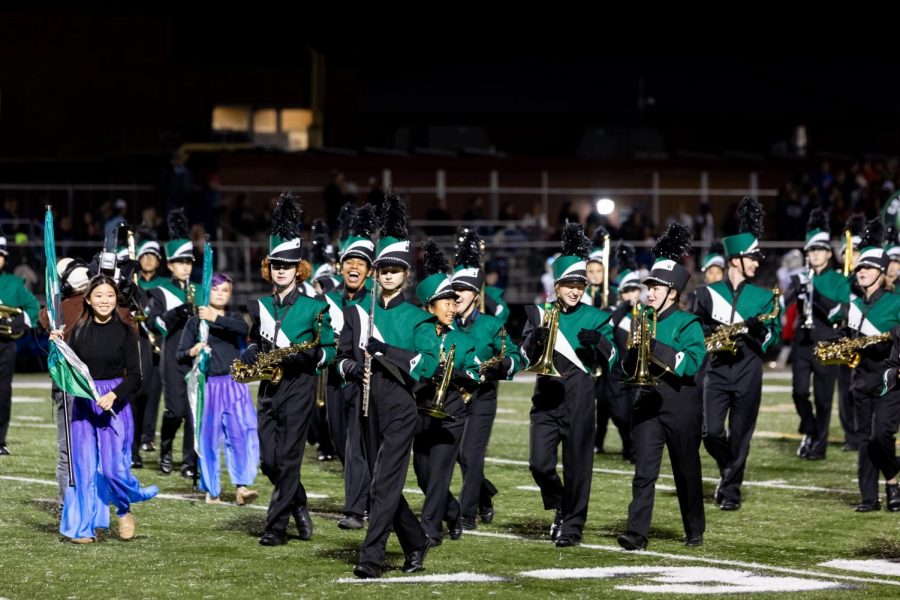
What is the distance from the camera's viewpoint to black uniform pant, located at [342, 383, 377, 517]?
10984mm

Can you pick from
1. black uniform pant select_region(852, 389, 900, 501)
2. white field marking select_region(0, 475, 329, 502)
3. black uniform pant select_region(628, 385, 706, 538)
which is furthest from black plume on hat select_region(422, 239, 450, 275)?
black uniform pant select_region(852, 389, 900, 501)

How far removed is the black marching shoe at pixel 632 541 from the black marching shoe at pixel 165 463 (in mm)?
4815

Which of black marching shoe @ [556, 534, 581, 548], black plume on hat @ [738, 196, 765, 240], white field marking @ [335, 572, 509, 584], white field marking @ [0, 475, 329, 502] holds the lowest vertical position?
white field marking @ [335, 572, 509, 584]

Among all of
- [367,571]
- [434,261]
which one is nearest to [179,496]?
[434,261]

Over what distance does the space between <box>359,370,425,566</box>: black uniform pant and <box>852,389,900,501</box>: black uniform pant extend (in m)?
4.21

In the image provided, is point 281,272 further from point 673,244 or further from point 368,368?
point 673,244

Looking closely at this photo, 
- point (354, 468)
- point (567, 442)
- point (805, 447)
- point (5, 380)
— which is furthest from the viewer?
point (805, 447)

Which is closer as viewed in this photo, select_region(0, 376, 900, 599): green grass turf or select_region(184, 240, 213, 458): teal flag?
select_region(0, 376, 900, 599): green grass turf

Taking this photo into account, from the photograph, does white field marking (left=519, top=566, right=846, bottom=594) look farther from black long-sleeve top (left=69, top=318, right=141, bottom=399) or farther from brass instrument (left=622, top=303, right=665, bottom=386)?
black long-sleeve top (left=69, top=318, right=141, bottom=399)

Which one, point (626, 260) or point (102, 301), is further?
point (626, 260)

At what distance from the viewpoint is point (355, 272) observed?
1198 cm

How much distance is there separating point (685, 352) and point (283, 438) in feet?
8.40

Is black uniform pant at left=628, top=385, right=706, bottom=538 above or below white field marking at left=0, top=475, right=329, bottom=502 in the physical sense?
above

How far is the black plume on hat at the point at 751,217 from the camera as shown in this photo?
1386 cm
